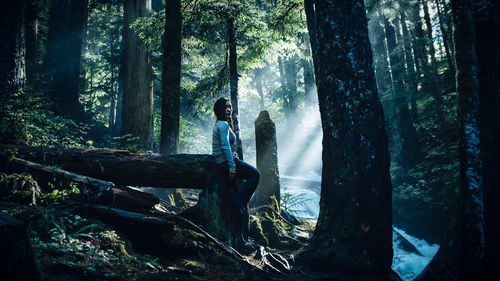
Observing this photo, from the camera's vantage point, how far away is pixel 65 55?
1370 centimetres

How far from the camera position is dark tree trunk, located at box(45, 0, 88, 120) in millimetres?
13164

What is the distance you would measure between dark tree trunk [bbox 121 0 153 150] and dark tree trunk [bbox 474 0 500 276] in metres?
10.1

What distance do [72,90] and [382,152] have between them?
14.7 meters

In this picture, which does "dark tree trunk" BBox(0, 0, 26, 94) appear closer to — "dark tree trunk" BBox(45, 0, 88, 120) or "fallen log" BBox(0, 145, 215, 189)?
"fallen log" BBox(0, 145, 215, 189)

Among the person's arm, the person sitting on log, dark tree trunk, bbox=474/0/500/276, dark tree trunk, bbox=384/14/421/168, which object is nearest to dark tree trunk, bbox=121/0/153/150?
the person sitting on log

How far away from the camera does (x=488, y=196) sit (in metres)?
4.24

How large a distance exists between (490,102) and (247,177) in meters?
4.44

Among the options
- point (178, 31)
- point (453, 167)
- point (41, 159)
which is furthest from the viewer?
point (453, 167)

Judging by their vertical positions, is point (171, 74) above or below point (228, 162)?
above

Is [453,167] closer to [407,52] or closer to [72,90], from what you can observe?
[407,52]

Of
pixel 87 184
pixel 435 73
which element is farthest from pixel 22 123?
pixel 435 73

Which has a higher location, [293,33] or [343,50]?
[293,33]

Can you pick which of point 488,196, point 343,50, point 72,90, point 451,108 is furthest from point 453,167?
point 72,90

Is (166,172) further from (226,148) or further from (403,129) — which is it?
(403,129)
